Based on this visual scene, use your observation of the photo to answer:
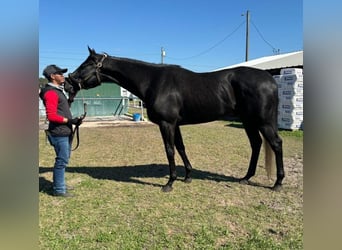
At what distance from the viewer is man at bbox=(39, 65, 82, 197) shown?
12.2 ft

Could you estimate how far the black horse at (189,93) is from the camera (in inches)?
166

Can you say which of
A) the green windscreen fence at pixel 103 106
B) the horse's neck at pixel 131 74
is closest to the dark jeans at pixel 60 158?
the horse's neck at pixel 131 74

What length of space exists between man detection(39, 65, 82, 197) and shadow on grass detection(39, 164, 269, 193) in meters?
0.60

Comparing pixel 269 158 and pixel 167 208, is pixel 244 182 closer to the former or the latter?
pixel 269 158

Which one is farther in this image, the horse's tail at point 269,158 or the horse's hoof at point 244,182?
the horse's hoof at point 244,182

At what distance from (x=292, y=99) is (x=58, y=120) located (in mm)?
8977

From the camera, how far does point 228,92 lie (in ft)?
14.4

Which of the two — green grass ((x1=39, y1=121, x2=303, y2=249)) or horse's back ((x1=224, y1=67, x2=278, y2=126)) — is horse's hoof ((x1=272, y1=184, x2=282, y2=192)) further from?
horse's back ((x1=224, y1=67, x2=278, y2=126))

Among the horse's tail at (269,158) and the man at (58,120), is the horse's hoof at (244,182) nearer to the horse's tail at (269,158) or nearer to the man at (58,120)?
the horse's tail at (269,158)

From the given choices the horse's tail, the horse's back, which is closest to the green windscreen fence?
the horse's back

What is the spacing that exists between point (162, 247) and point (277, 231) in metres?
1.27

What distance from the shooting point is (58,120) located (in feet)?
12.5
